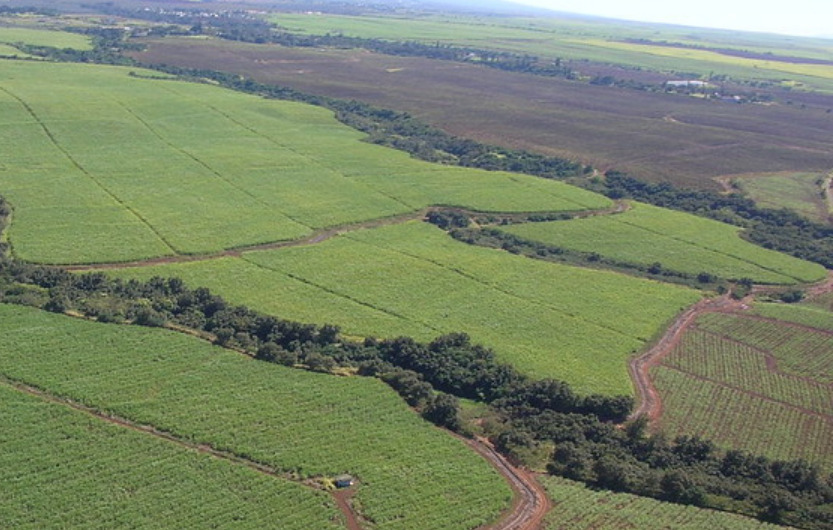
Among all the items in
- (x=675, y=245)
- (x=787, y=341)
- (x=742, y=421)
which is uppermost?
(x=675, y=245)

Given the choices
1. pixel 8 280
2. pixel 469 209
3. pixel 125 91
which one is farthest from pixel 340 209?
pixel 125 91

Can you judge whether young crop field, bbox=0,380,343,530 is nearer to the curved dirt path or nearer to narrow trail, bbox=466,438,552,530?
narrow trail, bbox=466,438,552,530

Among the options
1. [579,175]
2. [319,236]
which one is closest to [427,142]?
[579,175]

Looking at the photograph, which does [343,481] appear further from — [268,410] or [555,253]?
[555,253]

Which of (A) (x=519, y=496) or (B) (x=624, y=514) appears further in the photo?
(A) (x=519, y=496)

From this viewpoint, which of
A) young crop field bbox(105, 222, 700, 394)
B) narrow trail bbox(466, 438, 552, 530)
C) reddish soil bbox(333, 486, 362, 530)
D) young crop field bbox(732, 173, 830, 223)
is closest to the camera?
reddish soil bbox(333, 486, 362, 530)

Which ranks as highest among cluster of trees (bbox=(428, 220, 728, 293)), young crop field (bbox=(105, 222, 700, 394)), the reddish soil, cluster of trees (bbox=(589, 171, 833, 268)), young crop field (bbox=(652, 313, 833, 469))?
cluster of trees (bbox=(589, 171, 833, 268))

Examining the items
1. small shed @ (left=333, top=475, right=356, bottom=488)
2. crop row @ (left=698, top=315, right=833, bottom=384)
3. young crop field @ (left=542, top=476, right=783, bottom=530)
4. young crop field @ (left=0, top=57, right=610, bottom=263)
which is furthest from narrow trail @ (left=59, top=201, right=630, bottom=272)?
young crop field @ (left=542, top=476, right=783, bottom=530)
